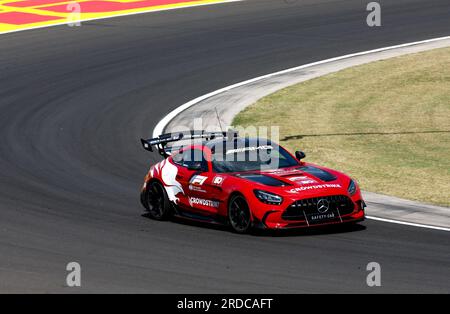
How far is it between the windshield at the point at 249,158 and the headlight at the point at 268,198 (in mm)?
1089

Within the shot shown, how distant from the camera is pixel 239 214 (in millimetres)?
17031

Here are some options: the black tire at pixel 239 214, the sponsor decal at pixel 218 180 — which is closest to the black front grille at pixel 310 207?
the black tire at pixel 239 214

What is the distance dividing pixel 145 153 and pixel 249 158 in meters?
6.27

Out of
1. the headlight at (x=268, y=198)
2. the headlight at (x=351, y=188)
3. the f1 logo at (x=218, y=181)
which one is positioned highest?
the f1 logo at (x=218, y=181)

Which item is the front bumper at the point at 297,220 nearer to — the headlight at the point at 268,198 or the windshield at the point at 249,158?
the headlight at the point at 268,198

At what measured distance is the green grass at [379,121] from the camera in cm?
2125

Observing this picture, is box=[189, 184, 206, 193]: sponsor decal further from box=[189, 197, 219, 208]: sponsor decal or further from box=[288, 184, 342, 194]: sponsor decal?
box=[288, 184, 342, 194]: sponsor decal

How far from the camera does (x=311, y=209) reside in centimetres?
1664

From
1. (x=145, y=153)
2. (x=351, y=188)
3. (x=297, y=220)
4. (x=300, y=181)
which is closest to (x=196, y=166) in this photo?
(x=300, y=181)

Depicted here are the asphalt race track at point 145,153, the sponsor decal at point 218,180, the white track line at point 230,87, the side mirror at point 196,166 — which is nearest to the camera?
the asphalt race track at point 145,153

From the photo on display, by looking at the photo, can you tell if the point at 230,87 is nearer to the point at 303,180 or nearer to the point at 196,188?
the point at 196,188

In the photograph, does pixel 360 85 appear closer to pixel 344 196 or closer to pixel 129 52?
pixel 129 52

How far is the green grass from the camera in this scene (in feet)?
69.7

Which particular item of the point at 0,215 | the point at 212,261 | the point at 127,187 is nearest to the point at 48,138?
the point at 127,187
